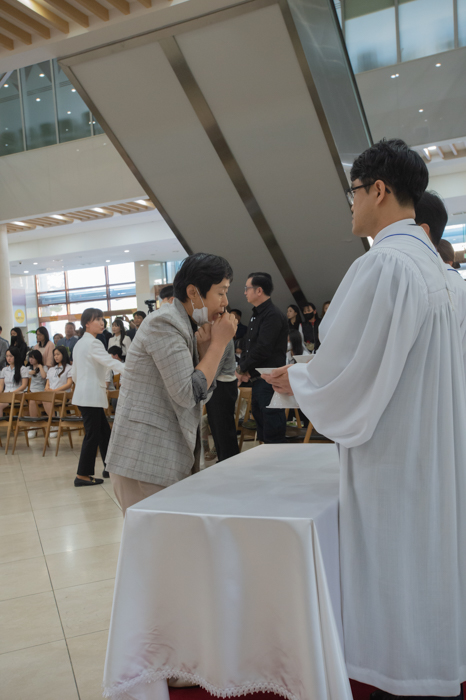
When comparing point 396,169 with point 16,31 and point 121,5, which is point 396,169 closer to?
point 121,5

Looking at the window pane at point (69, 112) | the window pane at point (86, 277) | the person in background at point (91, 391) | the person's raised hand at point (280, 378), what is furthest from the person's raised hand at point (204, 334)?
the window pane at point (86, 277)

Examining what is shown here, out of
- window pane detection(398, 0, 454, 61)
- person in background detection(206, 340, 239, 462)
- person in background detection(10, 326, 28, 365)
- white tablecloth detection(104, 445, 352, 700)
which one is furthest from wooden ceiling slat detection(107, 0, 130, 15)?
white tablecloth detection(104, 445, 352, 700)

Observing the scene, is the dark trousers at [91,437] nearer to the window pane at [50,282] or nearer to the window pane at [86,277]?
the window pane at [86,277]

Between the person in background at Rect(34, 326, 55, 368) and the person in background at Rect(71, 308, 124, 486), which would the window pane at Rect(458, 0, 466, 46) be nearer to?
the person in background at Rect(71, 308, 124, 486)

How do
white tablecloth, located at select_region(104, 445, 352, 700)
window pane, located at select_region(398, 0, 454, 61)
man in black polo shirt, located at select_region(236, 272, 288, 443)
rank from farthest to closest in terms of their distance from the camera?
1. window pane, located at select_region(398, 0, 454, 61)
2. man in black polo shirt, located at select_region(236, 272, 288, 443)
3. white tablecloth, located at select_region(104, 445, 352, 700)

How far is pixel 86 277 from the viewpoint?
23984 millimetres

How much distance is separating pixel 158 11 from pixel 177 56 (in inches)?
18.5

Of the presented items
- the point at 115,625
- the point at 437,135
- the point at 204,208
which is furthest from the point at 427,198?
the point at 437,135

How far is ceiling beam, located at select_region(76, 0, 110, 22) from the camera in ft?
17.1

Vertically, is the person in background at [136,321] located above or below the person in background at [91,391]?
above

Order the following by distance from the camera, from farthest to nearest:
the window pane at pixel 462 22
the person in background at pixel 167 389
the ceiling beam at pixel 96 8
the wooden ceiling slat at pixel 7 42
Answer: the window pane at pixel 462 22 → the wooden ceiling slat at pixel 7 42 → the ceiling beam at pixel 96 8 → the person in background at pixel 167 389

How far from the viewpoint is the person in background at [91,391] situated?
547 cm

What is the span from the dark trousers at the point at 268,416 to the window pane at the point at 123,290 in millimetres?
18972

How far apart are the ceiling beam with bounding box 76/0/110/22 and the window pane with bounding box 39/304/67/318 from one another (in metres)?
19.7
